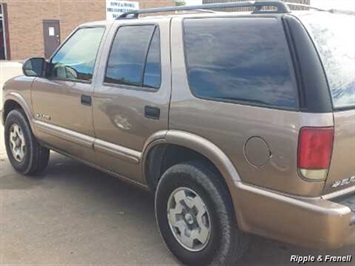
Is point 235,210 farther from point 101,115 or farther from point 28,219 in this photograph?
point 28,219

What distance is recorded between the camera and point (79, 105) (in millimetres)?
4344

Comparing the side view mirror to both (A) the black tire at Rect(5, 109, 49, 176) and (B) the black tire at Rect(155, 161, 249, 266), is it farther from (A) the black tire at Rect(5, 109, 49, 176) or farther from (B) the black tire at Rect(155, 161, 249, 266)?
(B) the black tire at Rect(155, 161, 249, 266)

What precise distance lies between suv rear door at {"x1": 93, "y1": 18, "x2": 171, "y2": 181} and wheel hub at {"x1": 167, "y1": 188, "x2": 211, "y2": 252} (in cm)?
50

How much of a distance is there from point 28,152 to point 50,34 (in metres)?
25.7

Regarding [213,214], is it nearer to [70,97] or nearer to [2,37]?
[70,97]

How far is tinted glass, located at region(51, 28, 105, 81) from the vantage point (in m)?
4.33

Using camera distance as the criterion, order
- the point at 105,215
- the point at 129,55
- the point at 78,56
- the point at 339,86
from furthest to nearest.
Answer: the point at 78,56 → the point at 105,215 → the point at 129,55 → the point at 339,86

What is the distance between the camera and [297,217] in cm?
270

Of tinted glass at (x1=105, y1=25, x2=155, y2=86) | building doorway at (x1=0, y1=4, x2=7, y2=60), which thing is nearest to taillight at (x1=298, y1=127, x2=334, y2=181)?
tinted glass at (x1=105, y1=25, x2=155, y2=86)

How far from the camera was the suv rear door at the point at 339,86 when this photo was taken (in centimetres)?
271

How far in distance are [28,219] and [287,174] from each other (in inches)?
103

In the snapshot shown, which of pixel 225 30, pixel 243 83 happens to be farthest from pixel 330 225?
pixel 225 30

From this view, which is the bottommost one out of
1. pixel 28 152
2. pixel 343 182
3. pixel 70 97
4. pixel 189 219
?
pixel 28 152

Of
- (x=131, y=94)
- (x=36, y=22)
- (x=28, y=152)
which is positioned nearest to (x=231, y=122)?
(x=131, y=94)
